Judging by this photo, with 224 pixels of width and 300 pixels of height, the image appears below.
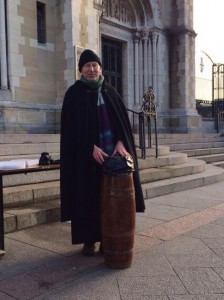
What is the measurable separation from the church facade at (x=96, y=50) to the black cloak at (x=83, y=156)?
7.60 meters

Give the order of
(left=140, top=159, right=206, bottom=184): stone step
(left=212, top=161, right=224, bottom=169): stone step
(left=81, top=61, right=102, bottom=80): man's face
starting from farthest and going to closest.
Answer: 1. (left=212, top=161, right=224, bottom=169): stone step
2. (left=140, top=159, right=206, bottom=184): stone step
3. (left=81, top=61, right=102, bottom=80): man's face

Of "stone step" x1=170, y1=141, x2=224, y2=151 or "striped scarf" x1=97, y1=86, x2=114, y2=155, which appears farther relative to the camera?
"stone step" x1=170, y1=141, x2=224, y2=151

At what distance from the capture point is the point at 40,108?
39.8 ft

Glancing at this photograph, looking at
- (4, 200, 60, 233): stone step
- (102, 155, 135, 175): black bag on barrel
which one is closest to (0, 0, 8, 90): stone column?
(4, 200, 60, 233): stone step

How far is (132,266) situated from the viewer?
11.6 ft

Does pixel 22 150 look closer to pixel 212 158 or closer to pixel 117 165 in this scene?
pixel 117 165

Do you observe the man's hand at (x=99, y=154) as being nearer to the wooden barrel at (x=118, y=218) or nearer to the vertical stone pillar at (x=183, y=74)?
the wooden barrel at (x=118, y=218)

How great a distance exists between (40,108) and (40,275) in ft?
30.5

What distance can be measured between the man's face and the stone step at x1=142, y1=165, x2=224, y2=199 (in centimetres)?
334

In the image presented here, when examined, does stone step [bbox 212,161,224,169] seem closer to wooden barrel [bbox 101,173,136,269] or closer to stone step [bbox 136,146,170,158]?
stone step [bbox 136,146,170,158]

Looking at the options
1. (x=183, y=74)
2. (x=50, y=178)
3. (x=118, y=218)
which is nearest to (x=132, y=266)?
(x=118, y=218)

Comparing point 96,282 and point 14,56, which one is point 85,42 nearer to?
point 14,56

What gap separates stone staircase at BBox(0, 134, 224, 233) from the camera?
4.88 metres

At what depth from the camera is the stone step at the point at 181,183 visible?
691 cm
